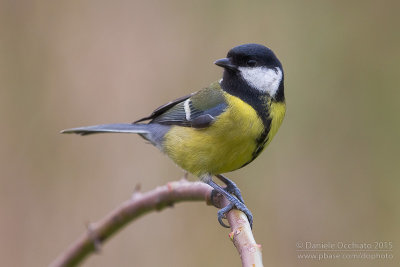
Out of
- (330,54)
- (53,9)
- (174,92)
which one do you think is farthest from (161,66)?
(330,54)

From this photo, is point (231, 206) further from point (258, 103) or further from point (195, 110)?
point (195, 110)

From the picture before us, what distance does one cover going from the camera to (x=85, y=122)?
3.83 metres

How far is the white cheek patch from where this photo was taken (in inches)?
96.8

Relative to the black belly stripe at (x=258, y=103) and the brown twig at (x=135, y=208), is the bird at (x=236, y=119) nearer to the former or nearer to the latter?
the black belly stripe at (x=258, y=103)

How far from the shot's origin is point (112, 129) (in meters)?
2.80

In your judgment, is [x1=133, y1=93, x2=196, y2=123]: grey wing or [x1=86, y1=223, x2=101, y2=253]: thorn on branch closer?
[x1=86, y1=223, x2=101, y2=253]: thorn on branch

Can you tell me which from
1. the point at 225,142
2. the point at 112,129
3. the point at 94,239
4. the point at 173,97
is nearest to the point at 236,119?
the point at 225,142

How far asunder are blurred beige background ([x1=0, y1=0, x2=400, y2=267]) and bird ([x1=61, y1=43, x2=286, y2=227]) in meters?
1.16

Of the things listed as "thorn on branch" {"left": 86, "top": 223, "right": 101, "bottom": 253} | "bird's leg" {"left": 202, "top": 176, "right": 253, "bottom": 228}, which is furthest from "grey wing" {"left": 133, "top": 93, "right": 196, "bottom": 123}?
"thorn on branch" {"left": 86, "top": 223, "right": 101, "bottom": 253}

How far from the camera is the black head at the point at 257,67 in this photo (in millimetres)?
2447

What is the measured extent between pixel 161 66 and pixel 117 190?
943 millimetres

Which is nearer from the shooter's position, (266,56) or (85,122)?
(266,56)

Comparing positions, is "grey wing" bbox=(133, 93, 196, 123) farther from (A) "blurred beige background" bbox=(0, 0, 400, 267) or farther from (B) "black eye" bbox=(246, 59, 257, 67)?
(A) "blurred beige background" bbox=(0, 0, 400, 267)

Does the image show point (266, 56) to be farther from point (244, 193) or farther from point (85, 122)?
point (85, 122)
